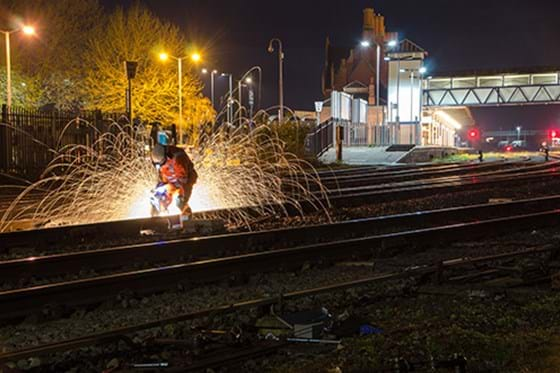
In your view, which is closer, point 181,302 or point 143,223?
point 181,302

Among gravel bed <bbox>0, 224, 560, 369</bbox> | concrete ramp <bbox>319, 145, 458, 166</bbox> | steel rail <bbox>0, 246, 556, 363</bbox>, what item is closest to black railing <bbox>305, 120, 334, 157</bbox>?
concrete ramp <bbox>319, 145, 458, 166</bbox>

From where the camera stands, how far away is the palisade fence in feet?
77.1

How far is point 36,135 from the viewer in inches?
975

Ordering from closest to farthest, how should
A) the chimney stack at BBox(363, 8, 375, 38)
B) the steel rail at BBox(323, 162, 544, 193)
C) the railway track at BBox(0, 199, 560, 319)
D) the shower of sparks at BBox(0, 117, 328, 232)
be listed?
1. the railway track at BBox(0, 199, 560, 319)
2. the shower of sparks at BBox(0, 117, 328, 232)
3. the steel rail at BBox(323, 162, 544, 193)
4. the chimney stack at BBox(363, 8, 375, 38)

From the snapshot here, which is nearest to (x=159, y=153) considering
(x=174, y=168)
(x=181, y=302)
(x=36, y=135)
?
(x=174, y=168)

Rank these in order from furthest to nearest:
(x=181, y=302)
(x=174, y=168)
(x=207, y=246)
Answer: (x=174, y=168), (x=207, y=246), (x=181, y=302)

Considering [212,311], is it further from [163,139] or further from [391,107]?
[391,107]

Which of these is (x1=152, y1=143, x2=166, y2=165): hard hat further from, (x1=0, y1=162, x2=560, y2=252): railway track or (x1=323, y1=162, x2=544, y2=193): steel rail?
(x1=323, y1=162, x2=544, y2=193): steel rail

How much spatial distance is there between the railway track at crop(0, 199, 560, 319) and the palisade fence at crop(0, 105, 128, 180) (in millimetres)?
15799

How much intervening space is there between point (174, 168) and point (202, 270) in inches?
117

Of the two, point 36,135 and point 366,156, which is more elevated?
point 36,135

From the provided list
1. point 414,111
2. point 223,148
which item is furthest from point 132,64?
point 414,111

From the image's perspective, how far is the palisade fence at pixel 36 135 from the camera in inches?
925

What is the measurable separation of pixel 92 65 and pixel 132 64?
1081 inches
